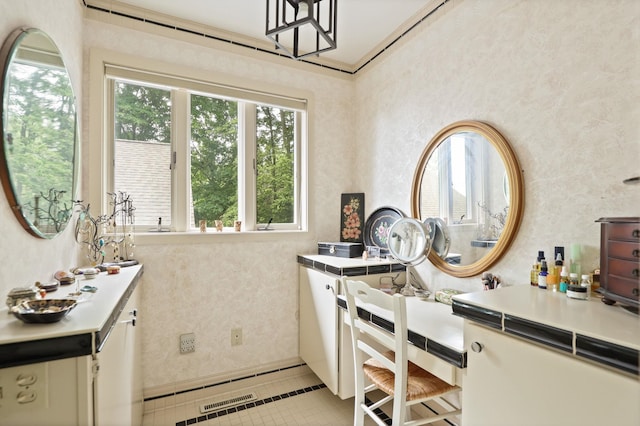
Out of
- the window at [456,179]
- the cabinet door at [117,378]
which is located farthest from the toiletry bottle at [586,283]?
the cabinet door at [117,378]

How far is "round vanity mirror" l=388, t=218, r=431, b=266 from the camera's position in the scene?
1.77 m

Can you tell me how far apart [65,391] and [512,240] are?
1.76 metres

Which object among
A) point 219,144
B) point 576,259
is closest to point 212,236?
point 219,144

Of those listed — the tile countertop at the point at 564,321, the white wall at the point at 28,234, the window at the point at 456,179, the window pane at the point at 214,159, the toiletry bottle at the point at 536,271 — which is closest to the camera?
the tile countertop at the point at 564,321

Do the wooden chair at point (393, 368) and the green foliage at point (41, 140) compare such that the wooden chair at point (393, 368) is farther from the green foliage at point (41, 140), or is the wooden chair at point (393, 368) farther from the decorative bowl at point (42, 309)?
the green foliage at point (41, 140)

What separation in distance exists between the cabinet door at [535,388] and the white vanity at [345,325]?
0.08 meters

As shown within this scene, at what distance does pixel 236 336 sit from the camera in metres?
2.24

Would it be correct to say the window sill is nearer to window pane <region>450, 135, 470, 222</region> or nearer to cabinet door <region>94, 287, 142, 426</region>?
cabinet door <region>94, 287, 142, 426</region>

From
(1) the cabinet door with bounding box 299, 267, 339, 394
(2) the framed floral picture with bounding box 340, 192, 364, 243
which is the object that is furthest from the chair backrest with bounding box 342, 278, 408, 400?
(2) the framed floral picture with bounding box 340, 192, 364, 243

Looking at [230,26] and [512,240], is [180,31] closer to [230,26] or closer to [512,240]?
[230,26]

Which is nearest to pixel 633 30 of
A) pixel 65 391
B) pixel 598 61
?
pixel 598 61

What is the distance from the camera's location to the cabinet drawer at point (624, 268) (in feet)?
2.89

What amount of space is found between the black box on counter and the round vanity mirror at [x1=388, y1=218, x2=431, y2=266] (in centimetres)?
39

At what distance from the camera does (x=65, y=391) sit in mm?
797
